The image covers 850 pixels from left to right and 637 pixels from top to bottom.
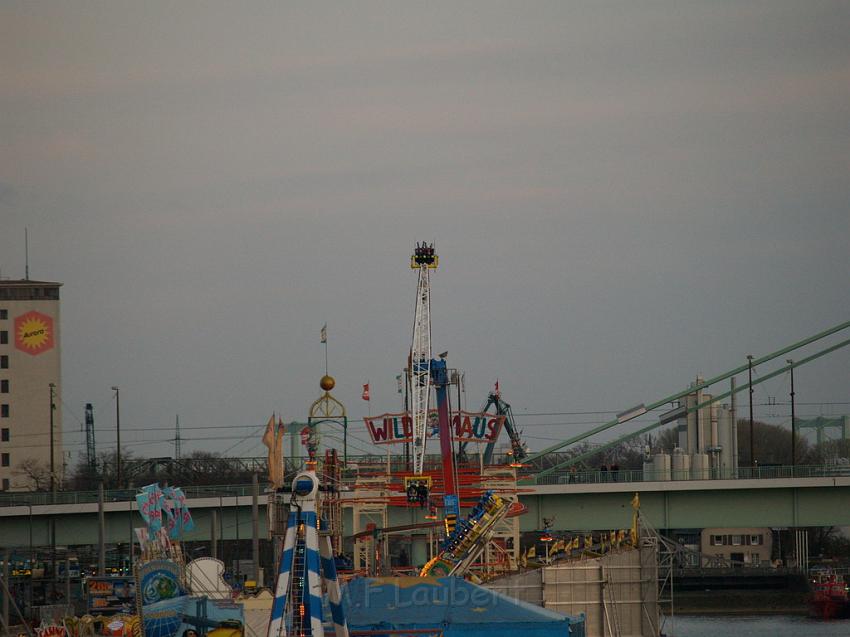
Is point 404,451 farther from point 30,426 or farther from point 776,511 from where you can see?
point 30,426

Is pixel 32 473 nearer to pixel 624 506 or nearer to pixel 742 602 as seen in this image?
pixel 742 602

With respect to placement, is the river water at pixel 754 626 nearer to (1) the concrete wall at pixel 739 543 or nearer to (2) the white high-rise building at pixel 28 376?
(1) the concrete wall at pixel 739 543

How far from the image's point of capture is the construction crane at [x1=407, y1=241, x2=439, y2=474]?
93.8 metres

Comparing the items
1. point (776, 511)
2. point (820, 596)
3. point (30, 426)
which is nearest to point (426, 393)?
point (776, 511)

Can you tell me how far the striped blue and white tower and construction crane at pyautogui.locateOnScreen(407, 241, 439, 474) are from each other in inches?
1811

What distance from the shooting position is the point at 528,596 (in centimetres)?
7225

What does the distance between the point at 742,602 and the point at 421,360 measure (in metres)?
43.3

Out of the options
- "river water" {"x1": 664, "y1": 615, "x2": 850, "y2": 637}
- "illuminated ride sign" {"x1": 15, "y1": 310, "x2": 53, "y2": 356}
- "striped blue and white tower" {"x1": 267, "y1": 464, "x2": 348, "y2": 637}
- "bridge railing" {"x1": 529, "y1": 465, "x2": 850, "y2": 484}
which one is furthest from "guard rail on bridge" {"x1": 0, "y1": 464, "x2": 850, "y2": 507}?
"striped blue and white tower" {"x1": 267, "y1": 464, "x2": 348, "y2": 637}

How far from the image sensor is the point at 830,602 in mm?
117500

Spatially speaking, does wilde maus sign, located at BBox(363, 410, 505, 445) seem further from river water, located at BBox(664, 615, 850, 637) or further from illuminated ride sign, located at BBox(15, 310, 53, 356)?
illuminated ride sign, located at BBox(15, 310, 53, 356)

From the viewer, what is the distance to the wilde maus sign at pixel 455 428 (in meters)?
94.5

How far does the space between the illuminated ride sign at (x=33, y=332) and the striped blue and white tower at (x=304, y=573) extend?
14464cm

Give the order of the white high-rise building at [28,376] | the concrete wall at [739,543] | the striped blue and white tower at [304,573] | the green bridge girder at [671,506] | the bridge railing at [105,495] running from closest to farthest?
the striped blue and white tower at [304,573] → the green bridge girder at [671,506] → the bridge railing at [105,495] → the concrete wall at [739,543] → the white high-rise building at [28,376]

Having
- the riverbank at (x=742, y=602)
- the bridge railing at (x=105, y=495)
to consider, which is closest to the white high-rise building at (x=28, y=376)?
the bridge railing at (x=105, y=495)
